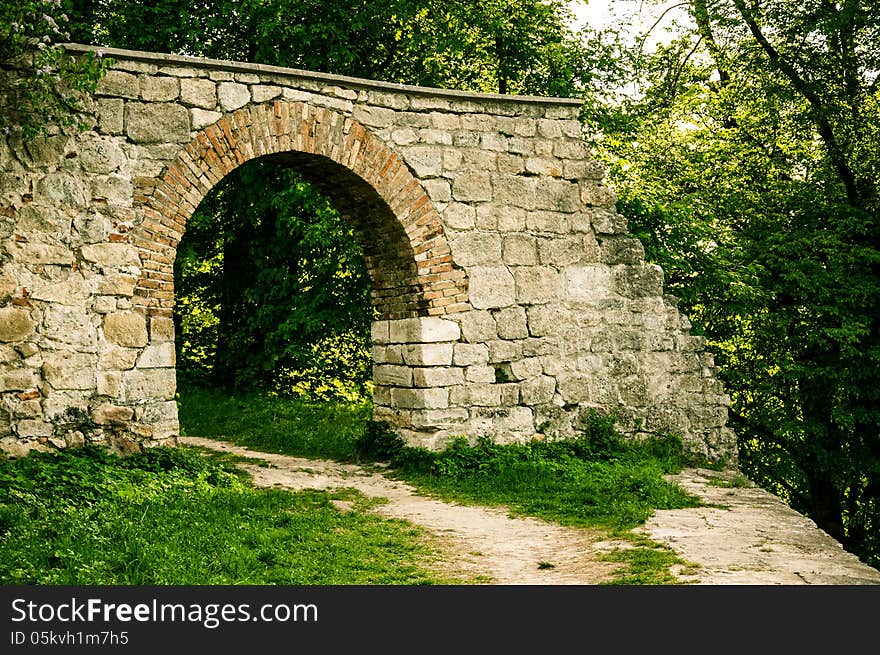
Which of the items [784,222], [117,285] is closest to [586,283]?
[117,285]

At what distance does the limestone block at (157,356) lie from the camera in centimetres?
641

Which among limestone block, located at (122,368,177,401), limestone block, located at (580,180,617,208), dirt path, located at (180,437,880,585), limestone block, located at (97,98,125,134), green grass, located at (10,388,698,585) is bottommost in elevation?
dirt path, located at (180,437,880,585)

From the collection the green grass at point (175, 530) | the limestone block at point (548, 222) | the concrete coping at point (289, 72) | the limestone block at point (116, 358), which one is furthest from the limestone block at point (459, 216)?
the limestone block at point (116, 358)

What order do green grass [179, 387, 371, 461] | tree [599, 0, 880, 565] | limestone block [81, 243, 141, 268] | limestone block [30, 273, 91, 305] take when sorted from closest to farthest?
limestone block [30, 273, 91, 305] → limestone block [81, 243, 141, 268] → green grass [179, 387, 371, 461] → tree [599, 0, 880, 565]

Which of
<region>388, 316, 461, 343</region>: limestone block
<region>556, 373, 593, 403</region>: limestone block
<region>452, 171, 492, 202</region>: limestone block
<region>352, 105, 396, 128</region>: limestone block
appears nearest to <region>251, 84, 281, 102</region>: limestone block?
<region>352, 105, 396, 128</region>: limestone block

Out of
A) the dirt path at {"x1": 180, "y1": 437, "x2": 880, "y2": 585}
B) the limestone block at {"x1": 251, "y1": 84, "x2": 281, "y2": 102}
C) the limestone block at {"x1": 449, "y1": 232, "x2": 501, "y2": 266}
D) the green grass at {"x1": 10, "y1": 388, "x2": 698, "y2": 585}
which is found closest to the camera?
the green grass at {"x1": 10, "y1": 388, "x2": 698, "y2": 585}

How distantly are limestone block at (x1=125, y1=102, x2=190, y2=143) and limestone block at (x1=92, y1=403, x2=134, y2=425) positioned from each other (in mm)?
1965

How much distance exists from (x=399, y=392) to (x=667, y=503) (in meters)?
Answer: 2.54

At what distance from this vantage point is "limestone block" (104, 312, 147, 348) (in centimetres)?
628

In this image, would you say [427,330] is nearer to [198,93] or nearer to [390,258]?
[390,258]

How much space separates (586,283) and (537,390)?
3.78 feet

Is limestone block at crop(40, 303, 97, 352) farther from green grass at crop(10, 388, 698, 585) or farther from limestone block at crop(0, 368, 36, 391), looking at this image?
green grass at crop(10, 388, 698, 585)

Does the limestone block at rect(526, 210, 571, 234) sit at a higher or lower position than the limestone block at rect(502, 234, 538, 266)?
higher

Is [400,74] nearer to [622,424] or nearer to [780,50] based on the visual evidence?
[780,50]
